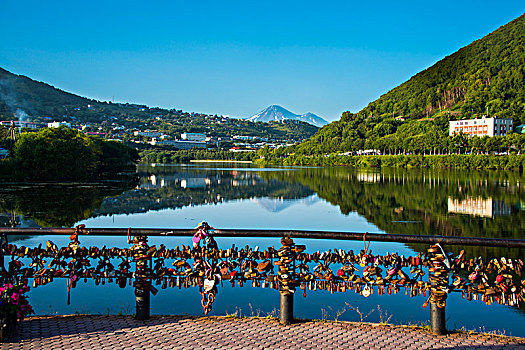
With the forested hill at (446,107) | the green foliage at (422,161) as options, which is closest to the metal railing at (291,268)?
the green foliage at (422,161)

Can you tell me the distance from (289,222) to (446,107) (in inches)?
6498

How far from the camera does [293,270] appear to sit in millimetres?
5551

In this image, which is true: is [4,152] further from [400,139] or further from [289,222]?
[400,139]

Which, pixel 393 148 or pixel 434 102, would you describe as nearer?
pixel 393 148

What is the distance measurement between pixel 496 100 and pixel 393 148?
150 feet

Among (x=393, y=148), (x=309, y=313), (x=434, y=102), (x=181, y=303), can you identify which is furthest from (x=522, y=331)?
(x=434, y=102)

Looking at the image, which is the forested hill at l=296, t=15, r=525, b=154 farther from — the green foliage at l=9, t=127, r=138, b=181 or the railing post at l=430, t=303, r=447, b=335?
the railing post at l=430, t=303, r=447, b=335

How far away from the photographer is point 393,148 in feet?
433

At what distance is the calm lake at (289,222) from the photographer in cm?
973

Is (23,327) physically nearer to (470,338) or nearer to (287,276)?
(287,276)

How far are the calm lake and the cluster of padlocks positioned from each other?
5.00 feet

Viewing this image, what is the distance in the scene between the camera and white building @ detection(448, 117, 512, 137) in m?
127

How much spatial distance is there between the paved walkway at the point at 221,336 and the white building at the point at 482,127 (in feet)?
428

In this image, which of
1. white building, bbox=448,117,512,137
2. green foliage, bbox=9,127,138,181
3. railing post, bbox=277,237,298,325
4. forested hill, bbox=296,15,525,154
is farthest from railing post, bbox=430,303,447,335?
white building, bbox=448,117,512,137
